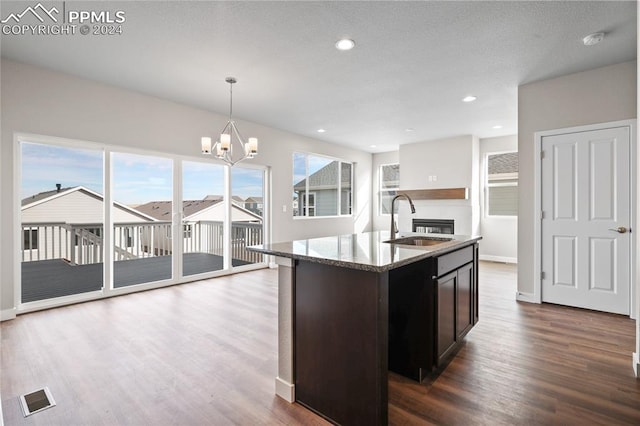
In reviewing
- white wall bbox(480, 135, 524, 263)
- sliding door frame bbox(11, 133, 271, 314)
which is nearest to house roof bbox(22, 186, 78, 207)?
sliding door frame bbox(11, 133, 271, 314)

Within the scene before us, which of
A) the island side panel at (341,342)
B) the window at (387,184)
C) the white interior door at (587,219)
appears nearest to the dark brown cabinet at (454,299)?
the island side panel at (341,342)

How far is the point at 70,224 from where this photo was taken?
4.09 m

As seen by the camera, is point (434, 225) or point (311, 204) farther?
point (434, 225)

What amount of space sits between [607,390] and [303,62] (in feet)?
11.7

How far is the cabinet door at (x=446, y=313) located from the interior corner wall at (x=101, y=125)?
4.05 m

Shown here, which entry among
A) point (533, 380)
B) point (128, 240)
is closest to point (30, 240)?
point (128, 240)

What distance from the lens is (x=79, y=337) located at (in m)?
2.75

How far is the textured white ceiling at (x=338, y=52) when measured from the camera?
7.97 ft

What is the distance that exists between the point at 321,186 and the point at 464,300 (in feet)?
16.7

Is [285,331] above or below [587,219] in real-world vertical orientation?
below

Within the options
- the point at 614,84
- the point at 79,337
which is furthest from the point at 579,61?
the point at 79,337

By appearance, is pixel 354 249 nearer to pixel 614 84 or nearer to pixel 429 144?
pixel 614 84

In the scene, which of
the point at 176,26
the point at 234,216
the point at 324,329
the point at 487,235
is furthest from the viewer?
the point at 487,235

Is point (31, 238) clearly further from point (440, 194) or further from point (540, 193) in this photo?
point (440, 194)
